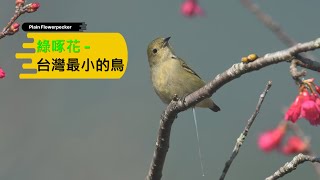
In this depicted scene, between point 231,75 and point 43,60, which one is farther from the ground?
point 43,60

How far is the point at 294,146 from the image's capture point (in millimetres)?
3268

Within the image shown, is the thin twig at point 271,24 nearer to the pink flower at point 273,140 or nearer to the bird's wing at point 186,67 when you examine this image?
the pink flower at point 273,140

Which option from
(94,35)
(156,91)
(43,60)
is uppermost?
(94,35)

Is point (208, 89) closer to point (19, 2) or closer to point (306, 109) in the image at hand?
point (306, 109)

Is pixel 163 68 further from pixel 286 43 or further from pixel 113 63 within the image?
pixel 286 43

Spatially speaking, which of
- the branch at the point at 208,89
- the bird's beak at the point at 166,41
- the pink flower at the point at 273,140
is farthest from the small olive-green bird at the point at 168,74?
the pink flower at the point at 273,140

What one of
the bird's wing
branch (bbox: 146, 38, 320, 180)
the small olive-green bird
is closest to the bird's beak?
the small olive-green bird

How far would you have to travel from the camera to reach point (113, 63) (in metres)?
6.72

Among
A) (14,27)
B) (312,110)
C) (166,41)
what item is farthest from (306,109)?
(166,41)

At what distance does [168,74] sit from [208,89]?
290 centimetres

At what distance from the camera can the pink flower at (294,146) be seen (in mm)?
3231

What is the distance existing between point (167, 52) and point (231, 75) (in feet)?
12.0

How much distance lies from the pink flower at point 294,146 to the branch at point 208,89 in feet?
1.58

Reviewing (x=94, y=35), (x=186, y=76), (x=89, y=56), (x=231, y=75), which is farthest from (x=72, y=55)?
(x=231, y=75)
